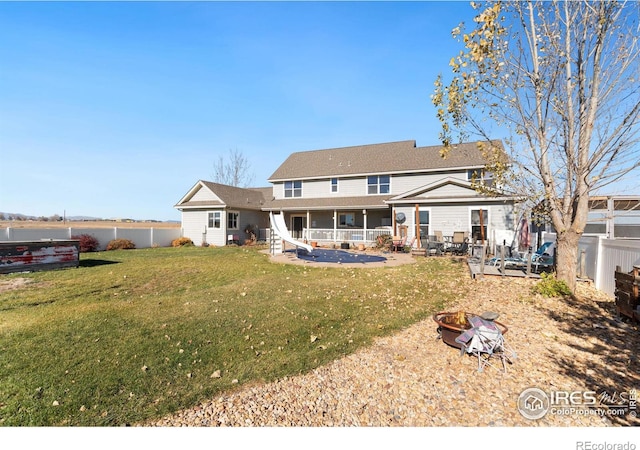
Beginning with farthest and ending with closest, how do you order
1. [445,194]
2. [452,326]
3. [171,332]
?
[445,194]
[171,332]
[452,326]

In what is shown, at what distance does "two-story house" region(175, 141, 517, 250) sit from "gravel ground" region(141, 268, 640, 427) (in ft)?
38.6

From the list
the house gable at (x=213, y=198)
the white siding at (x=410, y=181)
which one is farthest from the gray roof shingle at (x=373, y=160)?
the house gable at (x=213, y=198)

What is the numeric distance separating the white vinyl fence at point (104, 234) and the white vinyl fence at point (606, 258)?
83.3 feet

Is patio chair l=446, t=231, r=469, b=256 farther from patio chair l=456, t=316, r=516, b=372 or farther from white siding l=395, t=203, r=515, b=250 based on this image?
patio chair l=456, t=316, r=516, b=372

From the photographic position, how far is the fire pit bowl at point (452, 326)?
4.55 meters

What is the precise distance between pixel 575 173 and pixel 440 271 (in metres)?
4.96

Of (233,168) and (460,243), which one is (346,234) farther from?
(233,168)

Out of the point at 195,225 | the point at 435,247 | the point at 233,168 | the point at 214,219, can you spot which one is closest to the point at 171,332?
the point at 435,247

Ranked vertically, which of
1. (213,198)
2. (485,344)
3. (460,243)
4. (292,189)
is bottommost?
(485,344)

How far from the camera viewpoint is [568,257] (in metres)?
7.91

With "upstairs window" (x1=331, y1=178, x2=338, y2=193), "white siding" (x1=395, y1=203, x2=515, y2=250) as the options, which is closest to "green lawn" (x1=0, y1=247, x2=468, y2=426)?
"white siding" (x1=395, y1=203, x2=515, y2=250)

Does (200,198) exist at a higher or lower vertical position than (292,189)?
lower

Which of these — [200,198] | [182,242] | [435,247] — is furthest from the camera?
[200,198]

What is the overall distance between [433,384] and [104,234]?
2342 centimetres
